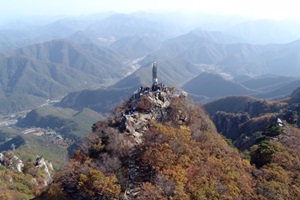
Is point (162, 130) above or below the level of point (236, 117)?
above

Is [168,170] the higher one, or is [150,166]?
[168,170]

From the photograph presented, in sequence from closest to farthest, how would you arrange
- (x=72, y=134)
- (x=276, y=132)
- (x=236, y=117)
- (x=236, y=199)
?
(x=236, y=199)
(x=276, y=132)
(x=236, y=117)
(x=72, y=134)

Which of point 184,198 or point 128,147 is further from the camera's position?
point 128,147

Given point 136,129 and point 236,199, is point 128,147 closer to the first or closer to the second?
point 136,129

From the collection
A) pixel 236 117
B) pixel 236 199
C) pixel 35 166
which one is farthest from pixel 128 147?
pixel 236 117

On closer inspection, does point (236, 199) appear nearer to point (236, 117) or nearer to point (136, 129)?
point (136, 129)

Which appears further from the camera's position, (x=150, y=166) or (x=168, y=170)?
(x=150, y=166)

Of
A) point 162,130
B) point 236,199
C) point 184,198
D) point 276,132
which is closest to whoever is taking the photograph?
point 184,198

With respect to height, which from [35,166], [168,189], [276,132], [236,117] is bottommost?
[35,166]
